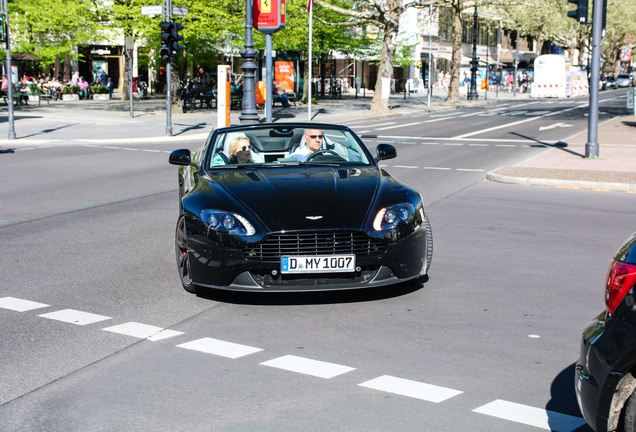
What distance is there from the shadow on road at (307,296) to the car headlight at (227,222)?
69 cm

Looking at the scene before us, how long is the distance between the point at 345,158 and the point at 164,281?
194 centimetres

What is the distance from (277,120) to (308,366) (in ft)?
92.8

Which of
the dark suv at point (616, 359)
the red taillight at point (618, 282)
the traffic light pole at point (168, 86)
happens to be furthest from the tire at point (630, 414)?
the traffic light pole at point (168, 86)

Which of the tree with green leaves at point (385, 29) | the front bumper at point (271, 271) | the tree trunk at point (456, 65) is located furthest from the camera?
Result: the tree trunk at point (456, 65)

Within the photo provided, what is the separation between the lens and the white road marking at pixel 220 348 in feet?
17.6

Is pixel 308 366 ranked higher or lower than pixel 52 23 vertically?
lower

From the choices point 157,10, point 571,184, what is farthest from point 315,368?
point 157,10

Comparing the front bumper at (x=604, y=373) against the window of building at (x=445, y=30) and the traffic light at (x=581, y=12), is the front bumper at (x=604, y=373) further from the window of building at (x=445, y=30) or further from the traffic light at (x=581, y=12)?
the window of building at (x=445, y=30)

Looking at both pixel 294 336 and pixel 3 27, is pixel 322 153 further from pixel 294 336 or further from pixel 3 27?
pixel 3 27

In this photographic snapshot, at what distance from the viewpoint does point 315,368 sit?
5.06 meters

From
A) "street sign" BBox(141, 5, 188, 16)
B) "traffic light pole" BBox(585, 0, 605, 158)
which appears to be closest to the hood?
"traffic light pole" BBox(585, 0, 605, 158)

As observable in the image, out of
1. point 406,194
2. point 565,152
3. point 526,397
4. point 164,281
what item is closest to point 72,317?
point 164,281

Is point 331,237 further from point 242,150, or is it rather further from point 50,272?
point 50,272

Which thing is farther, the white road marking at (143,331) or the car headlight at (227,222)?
the car headlight at (227,222)
